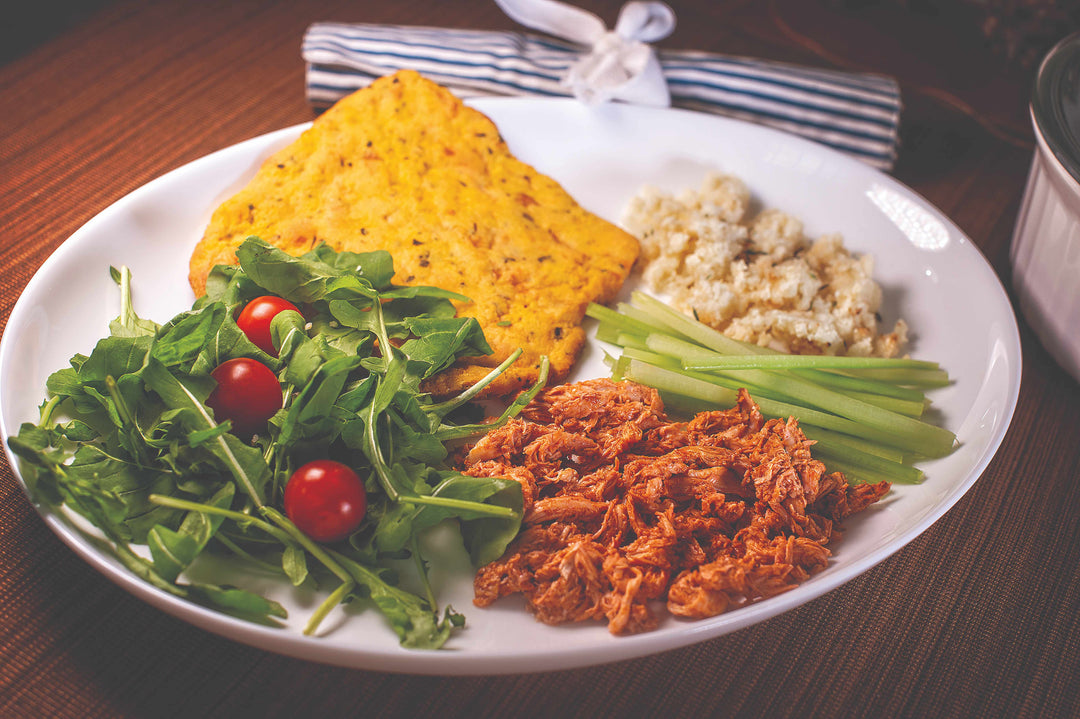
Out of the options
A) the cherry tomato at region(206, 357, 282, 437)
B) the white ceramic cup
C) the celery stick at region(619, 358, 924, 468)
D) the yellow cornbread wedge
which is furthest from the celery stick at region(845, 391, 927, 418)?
the cherry tomato at region(206, 357, 282, 437)

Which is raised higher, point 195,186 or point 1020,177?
point 195,186

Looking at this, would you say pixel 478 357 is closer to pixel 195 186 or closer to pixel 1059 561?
pixel 195 186

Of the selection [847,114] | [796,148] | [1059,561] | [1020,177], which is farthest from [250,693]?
[1020,177]

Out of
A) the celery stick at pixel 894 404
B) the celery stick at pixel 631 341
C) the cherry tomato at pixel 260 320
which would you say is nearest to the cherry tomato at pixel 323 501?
the cherry tomato at pixel 260 320

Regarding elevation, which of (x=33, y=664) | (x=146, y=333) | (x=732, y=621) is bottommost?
(x=33, y=664)

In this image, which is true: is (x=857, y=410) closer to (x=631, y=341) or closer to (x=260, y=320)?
(x=631, y=341)

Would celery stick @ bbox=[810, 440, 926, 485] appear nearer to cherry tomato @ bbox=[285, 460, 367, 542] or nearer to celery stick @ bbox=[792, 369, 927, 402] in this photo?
celery stick @ bbox=[792, 369, 927, 402]

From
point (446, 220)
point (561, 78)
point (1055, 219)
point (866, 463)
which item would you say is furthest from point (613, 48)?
point (866, 463)
